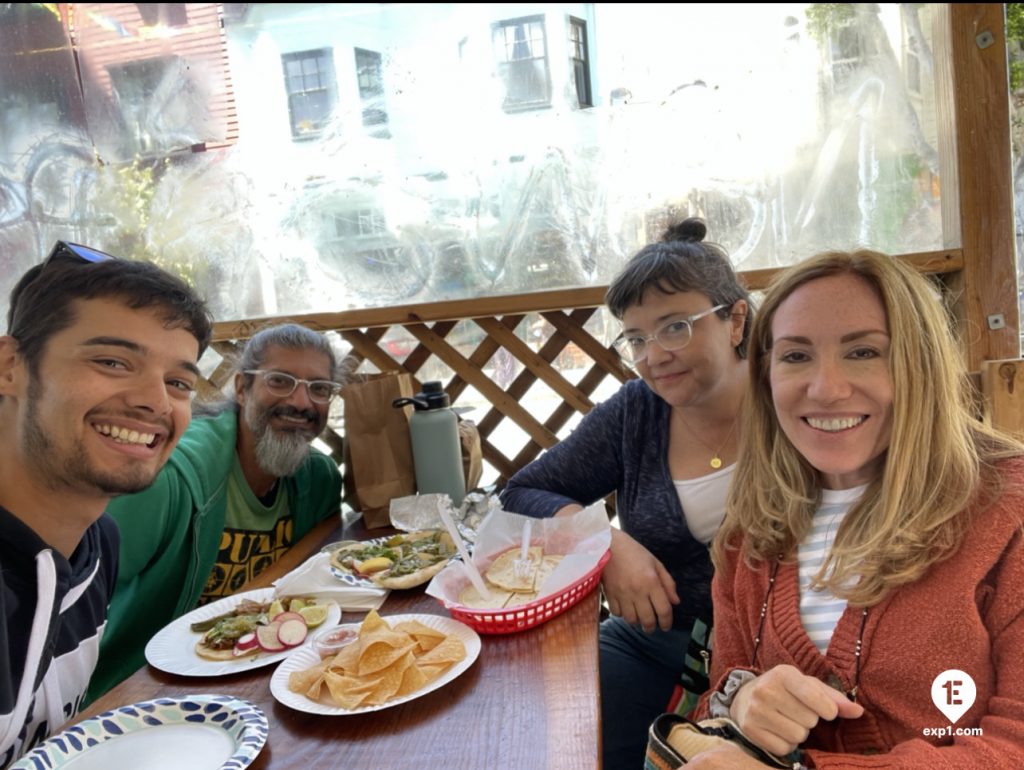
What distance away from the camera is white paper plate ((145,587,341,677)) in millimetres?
879

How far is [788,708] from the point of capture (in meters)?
0.71

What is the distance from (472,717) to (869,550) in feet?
1.57

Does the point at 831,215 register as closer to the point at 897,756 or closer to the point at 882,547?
the point at 882,547

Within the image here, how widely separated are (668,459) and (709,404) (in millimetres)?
136

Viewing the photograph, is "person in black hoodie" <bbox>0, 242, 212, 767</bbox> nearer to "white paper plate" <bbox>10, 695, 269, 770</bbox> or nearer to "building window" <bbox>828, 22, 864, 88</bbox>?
"white paper plate" <bbox>10, 695, 269, 770</bbox>

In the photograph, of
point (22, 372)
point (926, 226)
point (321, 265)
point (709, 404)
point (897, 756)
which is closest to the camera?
point (897, 756)

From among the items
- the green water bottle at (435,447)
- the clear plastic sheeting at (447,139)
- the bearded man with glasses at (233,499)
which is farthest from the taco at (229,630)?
the clear plastic sheeting at (447,139)

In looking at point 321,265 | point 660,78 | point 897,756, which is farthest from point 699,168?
point 897,756

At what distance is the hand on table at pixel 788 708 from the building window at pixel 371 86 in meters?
1.80

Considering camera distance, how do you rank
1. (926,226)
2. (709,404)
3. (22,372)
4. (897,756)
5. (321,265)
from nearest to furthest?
(897,756) → (22,372) → (709,404) → (926,226) → (321,265)

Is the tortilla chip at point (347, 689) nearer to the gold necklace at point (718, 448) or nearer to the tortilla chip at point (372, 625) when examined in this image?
the tortilla chip at point (372, 625)

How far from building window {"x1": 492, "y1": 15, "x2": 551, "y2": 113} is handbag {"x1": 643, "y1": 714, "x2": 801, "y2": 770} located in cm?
170

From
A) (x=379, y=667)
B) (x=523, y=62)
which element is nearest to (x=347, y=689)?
(x=379, y=667)

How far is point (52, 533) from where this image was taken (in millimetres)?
936
